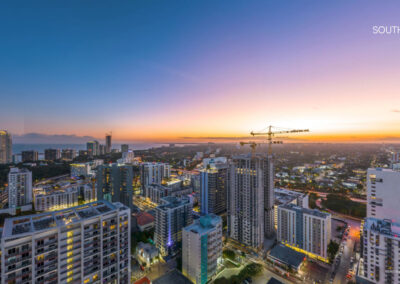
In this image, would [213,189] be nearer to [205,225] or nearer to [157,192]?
[157,192]

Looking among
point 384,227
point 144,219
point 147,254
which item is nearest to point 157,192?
point 144,219

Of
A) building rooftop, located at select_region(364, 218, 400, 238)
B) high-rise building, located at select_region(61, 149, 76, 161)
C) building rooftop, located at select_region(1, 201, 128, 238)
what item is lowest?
building rooftop, located at select_region(364, 218, 400, 238)

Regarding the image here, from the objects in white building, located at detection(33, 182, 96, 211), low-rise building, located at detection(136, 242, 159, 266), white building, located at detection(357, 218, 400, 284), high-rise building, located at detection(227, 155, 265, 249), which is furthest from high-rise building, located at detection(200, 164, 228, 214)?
white building, located at detection(33, 182, 96, 211)

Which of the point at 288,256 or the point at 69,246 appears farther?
the point at 288,256

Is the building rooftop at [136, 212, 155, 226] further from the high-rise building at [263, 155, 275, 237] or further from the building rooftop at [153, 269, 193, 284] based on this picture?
the high-rise building at [263, 155, 275, 237]

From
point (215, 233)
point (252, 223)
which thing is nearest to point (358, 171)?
point (252, 223)

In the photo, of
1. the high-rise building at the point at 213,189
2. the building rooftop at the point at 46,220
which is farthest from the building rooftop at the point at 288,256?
the building rooftop at the point at 46,220

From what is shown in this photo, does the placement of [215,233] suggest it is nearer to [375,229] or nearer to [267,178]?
[267,178]
